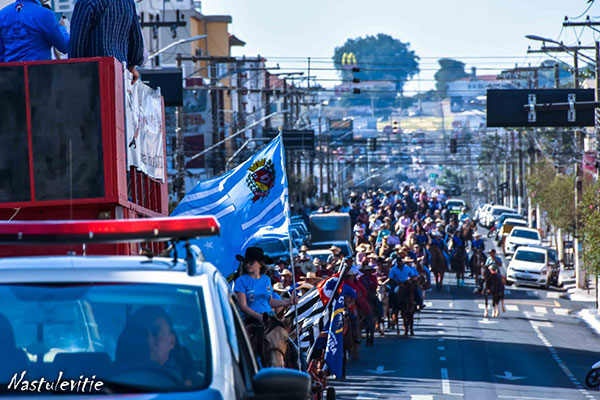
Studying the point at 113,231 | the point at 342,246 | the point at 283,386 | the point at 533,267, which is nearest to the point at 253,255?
the point at 113,231

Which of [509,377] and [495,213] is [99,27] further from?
[495,213]

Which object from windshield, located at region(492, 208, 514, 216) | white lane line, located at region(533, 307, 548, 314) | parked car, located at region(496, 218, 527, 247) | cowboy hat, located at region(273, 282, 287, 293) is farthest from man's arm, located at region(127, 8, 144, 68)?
windshield, located at region(492, 208, 514, 216)

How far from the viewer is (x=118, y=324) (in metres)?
5.89

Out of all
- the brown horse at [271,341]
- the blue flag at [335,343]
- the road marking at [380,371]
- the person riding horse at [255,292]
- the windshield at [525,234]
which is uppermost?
the person riding horse at [255,292]

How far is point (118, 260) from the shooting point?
600cm

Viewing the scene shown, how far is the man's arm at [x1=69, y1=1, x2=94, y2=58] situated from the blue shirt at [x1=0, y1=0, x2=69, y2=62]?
0.85ft

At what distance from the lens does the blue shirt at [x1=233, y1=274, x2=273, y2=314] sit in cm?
1296

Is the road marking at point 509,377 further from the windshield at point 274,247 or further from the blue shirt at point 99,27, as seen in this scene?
the windshield at point 274,247

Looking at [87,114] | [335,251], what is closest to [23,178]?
[87,114]

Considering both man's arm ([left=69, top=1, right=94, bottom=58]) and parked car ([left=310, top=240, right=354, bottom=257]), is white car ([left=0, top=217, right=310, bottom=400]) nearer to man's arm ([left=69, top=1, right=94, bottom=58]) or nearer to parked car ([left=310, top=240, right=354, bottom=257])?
man's arm ([left=69, top=1, right=94, bottom=58])

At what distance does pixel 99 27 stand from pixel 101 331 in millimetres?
6138

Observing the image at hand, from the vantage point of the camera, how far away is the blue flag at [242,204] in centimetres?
1416

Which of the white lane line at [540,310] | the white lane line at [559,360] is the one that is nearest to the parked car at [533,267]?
the white lane line at [540,310]

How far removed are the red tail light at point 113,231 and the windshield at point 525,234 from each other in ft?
187
